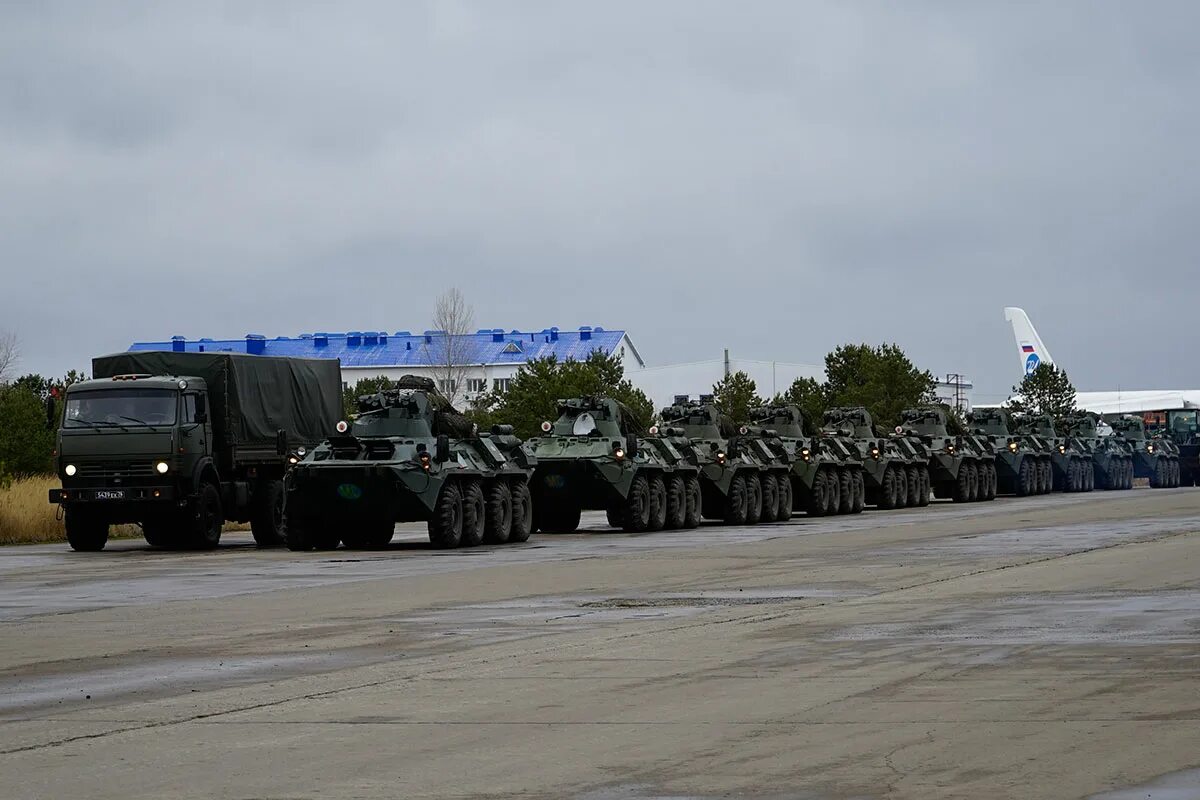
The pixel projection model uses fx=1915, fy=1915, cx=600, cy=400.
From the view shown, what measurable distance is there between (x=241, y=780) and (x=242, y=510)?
21.5 metres

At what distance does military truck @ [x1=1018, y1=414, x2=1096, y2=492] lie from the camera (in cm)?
6109

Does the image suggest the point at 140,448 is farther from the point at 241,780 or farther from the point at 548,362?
the point at 548,362

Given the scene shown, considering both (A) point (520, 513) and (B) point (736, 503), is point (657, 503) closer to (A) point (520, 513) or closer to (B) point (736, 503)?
(B) point (736, 503)

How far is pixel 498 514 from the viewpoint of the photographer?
93.6 ft

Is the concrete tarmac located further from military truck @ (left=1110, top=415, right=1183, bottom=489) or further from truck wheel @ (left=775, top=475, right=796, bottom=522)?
military truck @ (left=1110, top=415, right=1183, bottom=489)

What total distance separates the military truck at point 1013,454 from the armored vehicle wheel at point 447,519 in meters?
30.4

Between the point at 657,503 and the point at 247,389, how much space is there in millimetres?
8471

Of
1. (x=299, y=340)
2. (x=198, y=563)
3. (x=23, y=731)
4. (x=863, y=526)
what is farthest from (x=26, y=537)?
(x=299, y=340)

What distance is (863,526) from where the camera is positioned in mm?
33781

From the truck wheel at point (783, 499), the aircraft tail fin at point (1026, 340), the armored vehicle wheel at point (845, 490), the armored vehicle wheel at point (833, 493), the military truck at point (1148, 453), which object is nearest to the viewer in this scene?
the truck wheel at point (783, 499)

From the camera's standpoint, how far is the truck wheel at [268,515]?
96.1ft

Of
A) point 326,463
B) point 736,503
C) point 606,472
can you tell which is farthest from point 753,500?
point 326,463

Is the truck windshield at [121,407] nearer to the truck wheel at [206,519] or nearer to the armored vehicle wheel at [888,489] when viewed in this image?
the truck wheel at [206,519]

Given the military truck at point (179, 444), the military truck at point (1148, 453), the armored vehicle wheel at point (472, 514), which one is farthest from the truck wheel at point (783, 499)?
the military truck at point (1148, 453)
